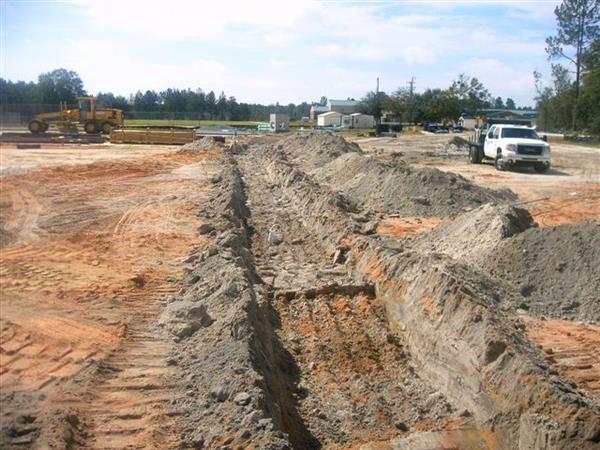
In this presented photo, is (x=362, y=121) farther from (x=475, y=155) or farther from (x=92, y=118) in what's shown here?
(x=475, y=155)

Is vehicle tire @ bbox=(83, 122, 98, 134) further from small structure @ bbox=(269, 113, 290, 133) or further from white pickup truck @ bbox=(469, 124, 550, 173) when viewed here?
white pickup truck @ bbox=(469, 124, 550, 173)

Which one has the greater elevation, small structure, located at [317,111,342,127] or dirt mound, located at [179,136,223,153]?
small structure, located at [317,111,342,127]

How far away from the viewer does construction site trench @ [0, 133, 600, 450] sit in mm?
5395

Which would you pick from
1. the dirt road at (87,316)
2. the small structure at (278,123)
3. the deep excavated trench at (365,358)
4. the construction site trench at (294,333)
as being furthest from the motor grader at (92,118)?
the deep excavated trench at (365,358)

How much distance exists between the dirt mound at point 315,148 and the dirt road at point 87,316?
13.3 m

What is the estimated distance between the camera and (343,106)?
373ft

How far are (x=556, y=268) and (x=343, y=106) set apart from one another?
10607cm

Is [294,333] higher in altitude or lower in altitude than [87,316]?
lower

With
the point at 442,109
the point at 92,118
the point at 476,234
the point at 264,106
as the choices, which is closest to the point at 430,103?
the point at 442,109

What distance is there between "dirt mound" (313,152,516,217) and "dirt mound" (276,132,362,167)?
733 cm

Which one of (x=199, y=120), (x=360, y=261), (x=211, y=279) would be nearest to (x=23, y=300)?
(x=211, y=279)

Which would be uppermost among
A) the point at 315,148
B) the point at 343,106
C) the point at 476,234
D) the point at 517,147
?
the point at 343,106

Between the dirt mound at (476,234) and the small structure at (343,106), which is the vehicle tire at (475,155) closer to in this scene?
the dirt mound at (476,234)

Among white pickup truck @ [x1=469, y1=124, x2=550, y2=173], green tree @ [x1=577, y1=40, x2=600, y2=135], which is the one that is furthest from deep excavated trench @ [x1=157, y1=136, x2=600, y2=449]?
green tree @ [x1=577, y1=40, x2=600, y2=135]
